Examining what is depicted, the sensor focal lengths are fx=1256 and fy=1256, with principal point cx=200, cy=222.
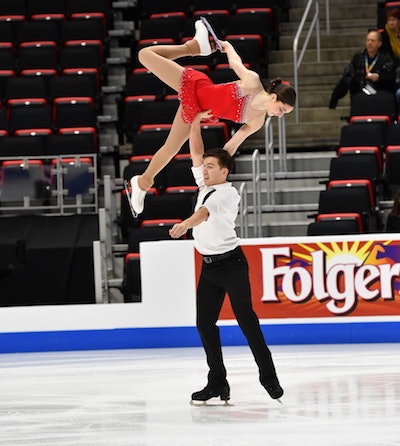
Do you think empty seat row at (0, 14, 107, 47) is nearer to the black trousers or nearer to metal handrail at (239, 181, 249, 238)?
metal handrail at (239, 181, 249, 238)

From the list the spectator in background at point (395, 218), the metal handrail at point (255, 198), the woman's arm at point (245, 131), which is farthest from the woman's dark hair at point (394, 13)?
the woman's arm at point (245, 131)

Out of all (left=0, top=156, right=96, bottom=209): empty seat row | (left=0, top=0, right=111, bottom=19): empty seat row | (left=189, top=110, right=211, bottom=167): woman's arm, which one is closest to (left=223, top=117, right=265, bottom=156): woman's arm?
(left=189, top=110, right=211, bottom=167): woman's arm

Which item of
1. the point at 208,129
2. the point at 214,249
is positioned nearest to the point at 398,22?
the point at 208,129

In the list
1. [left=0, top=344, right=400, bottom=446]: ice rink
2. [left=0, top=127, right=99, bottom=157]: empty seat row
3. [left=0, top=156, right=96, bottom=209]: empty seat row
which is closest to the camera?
[left=0, top=344, right=400, bottom=446]: ice rink

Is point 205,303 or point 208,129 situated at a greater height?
point 208,129

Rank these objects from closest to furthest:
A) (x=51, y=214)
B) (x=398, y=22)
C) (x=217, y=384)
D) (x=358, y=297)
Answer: (x=217, y=384)
(x=358, y=297)
(x=51, y=214)
(x=398, y=22)

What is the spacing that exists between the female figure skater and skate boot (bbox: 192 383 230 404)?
4.96 ft

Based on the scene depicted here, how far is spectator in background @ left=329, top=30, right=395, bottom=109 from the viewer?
13820mm

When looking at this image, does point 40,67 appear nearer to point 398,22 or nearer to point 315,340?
point 398,22

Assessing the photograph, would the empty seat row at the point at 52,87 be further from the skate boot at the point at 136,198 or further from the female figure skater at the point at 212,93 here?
the female figure skater at the point at 212,93

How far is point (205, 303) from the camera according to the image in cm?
808

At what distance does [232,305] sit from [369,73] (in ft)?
21.3

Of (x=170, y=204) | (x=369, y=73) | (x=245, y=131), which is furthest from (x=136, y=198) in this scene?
(x=369, y=73)

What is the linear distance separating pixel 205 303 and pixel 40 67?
8041 millimetres
